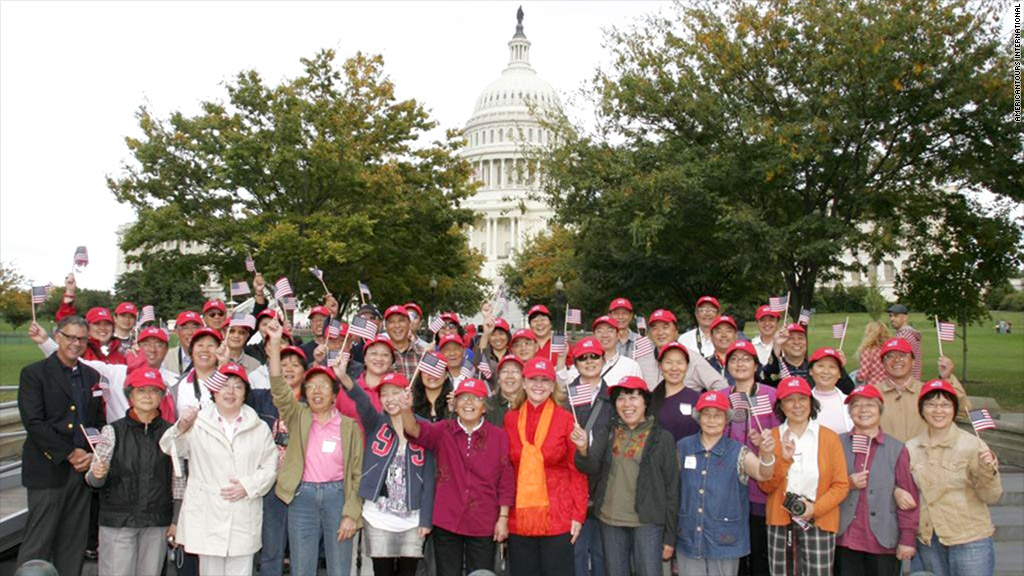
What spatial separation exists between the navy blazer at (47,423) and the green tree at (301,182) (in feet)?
50.8

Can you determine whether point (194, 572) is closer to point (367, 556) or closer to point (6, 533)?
point (367, 556)

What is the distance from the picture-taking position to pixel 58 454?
20.3 feet

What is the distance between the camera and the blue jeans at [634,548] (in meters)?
5.90

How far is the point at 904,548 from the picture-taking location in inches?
225

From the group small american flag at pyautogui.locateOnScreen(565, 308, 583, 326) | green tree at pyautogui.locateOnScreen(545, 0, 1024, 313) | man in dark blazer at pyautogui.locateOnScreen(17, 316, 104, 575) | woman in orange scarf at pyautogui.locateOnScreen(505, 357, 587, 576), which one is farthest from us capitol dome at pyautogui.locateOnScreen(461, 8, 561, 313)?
woman in orange scarf at pyautogui.locateOnScreen(505, 357, 587, 576)

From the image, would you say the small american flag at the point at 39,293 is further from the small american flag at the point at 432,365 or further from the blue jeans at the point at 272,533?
the small american flag at the point at 432,365

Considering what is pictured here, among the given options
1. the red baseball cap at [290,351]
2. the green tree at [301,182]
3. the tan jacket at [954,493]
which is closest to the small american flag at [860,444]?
the tan jacket at [954,493]

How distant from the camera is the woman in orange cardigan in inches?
225

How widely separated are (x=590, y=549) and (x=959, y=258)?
1471 cm

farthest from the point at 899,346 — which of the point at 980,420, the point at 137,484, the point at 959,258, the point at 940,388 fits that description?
the point at 959,258

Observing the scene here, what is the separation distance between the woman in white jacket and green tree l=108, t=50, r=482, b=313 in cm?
1608

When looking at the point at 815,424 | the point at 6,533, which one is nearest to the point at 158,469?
the point at 6,533

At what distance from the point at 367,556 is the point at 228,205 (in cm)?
1981

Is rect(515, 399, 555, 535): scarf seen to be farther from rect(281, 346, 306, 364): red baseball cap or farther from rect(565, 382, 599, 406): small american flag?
rect(281, 346, 306, 364): red baseball cap
